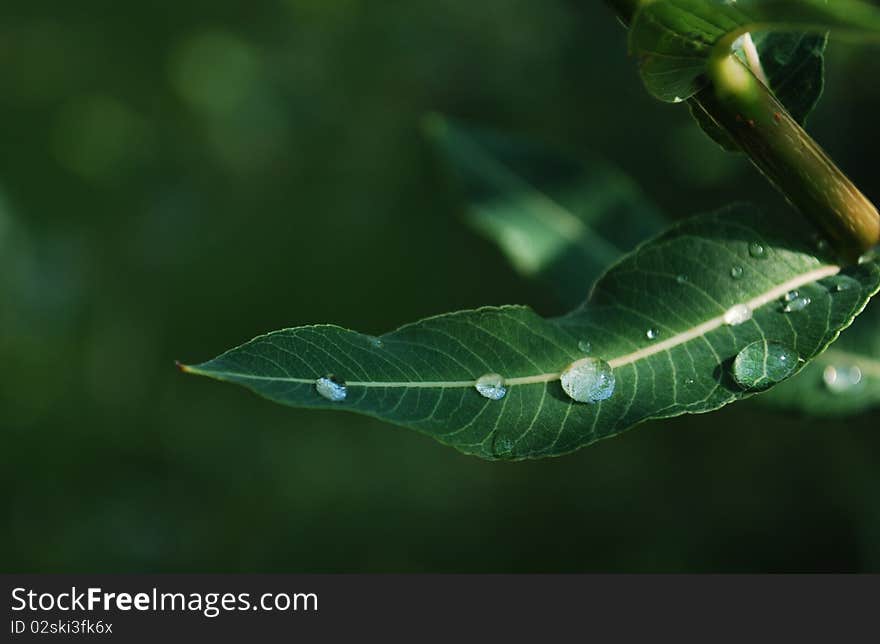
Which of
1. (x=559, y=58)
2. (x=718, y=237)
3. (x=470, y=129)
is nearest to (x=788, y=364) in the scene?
(x=718, y=237)

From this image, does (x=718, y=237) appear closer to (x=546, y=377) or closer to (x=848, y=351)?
(x=546, y=377)

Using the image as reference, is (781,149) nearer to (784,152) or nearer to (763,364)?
(784,152)

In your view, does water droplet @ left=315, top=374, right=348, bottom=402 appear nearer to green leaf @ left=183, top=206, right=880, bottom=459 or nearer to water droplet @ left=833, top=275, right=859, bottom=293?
green leaf @ left=183, top=206, right=880, bottom=459

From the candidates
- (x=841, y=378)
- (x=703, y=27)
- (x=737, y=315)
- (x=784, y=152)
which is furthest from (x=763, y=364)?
(x=841, y=378)

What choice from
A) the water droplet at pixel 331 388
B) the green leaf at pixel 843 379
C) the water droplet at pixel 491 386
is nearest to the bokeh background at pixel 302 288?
the green leaf at pixel 843 379

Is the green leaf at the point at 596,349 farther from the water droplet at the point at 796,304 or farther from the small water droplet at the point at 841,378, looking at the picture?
the small water droplet at the point at 841,378
